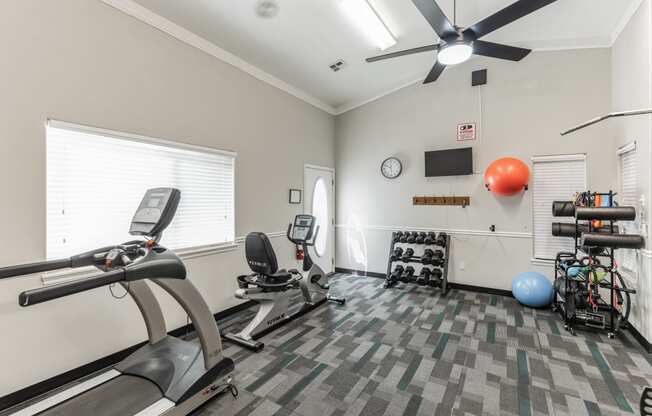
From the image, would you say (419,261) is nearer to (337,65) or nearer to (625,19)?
(337,65)

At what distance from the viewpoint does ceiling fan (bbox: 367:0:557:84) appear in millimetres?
2359

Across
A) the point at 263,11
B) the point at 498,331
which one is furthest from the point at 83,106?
the point at 498,331

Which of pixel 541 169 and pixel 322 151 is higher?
pixel 322 151

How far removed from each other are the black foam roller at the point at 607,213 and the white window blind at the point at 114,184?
13.9 ft

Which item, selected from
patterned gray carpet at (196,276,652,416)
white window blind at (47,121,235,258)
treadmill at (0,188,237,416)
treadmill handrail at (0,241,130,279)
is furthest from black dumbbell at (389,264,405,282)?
treadmill handrail at (0,241,130,279)

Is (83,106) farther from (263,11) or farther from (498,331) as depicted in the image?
(498,331)

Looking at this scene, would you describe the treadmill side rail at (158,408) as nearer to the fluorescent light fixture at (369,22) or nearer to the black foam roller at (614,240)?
the fluorescent light fixture at (369,22)

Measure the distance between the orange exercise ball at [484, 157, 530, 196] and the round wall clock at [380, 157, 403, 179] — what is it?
5.13 feet

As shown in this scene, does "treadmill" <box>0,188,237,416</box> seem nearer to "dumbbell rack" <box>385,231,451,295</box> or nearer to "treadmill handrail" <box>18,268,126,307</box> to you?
"treadmill handrail" <box>18,268,126,307</box>

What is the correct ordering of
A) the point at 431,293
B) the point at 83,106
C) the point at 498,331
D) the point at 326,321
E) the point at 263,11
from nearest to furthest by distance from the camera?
the point at 83,106, the point at 263,11, the point at 498,331, the point at 326,321, the point at 431,293

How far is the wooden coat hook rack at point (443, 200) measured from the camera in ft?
15.9

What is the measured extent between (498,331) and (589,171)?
2638mm

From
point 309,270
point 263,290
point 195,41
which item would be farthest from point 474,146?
point 195,41

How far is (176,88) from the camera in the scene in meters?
3.23
